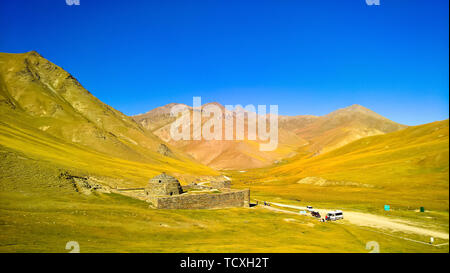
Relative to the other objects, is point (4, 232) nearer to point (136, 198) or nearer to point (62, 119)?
point (136, 198)

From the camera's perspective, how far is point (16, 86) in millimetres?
125562

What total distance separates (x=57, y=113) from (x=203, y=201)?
98487 mm

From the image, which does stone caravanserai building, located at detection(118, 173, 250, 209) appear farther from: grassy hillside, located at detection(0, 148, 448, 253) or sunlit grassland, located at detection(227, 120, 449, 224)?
sunlit grassland, located at detection(227, 120, 449, 224)

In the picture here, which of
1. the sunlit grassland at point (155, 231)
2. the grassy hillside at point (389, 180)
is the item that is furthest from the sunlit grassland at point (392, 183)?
the sunlit grassland at point (155, 231)

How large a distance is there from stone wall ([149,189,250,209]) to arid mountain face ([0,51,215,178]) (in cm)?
4296

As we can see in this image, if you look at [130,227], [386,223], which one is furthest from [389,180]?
[130,227]

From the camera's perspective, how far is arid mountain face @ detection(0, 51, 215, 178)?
10100cm

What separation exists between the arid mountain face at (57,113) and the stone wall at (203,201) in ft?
141

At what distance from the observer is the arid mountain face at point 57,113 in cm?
10100

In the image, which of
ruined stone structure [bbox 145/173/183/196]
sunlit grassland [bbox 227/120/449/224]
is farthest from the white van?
ruined stone structure [bbox 145/173/183/196]

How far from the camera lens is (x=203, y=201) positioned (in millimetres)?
48750
